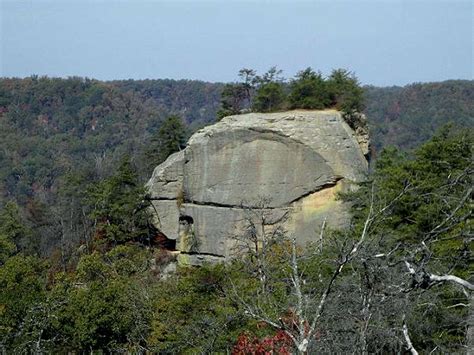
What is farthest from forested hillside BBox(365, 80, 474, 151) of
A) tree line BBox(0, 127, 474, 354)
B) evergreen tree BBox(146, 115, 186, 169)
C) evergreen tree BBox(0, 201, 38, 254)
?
tree line BBox(0, 127, 474, 354)

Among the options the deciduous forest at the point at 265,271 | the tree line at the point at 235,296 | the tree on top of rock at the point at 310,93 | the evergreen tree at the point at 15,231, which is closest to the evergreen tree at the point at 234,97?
the deciduous forest at the point at 265,271

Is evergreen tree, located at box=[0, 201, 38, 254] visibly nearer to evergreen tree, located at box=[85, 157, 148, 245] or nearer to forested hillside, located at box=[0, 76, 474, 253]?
evergreen tree, located at box=[85, 157, 148, 245]

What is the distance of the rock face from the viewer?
22047 mm

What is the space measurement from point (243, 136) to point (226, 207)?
8.26 feet

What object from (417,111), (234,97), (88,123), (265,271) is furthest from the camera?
(88,123)

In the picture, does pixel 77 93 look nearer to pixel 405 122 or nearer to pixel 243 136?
pixel 405 122

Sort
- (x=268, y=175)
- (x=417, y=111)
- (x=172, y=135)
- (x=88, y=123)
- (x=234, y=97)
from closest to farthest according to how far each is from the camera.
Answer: (x=268, y=175)
(x=234, y=97)
(x=172, y=135)
(x=417, y=111)
(x=88, y=123)

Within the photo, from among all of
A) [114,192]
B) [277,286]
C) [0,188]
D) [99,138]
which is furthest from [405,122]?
[277,286]

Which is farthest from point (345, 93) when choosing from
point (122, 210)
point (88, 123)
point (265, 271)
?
point (88, 123)

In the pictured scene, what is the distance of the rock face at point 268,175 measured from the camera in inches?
868

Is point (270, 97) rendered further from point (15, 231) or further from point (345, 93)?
point (15, 231)

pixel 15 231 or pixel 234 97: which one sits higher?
pixel 234 97

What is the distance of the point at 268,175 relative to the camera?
22.3 m

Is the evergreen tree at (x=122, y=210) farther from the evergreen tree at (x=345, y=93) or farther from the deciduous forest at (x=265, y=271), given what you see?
the evergreen tree at (x=345, y=93)
